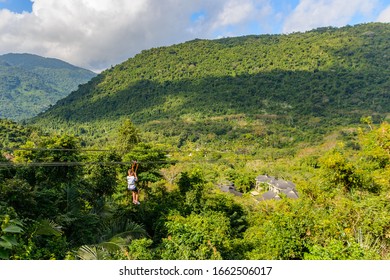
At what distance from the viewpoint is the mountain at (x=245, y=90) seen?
99.2m

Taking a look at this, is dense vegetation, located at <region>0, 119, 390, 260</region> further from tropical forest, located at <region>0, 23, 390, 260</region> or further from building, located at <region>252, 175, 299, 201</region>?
building, located at <region>252, 175, 299, 201</region>

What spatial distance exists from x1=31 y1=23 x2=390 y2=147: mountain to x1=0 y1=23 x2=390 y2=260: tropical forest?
806 millimetres

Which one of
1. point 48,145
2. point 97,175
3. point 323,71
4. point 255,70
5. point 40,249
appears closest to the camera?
point 40,249

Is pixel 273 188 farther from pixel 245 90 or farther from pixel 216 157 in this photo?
pixel 245 90

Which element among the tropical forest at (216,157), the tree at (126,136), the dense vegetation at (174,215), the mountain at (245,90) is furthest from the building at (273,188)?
the mountain at (245,90)

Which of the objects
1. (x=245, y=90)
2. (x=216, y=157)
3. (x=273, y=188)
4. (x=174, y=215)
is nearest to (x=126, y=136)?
(x=174, y=215)

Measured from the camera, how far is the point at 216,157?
65312mm

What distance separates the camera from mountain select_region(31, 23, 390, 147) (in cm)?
9919

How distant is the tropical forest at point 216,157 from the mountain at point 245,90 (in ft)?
2.64

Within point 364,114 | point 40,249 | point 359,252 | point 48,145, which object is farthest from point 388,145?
point 364,114

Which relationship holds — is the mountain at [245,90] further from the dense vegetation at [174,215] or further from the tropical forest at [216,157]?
the dense vegetation at [174,215]

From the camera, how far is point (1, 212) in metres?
6.06

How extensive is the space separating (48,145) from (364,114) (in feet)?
352

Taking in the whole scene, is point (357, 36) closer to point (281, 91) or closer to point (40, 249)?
point (281, 91)
